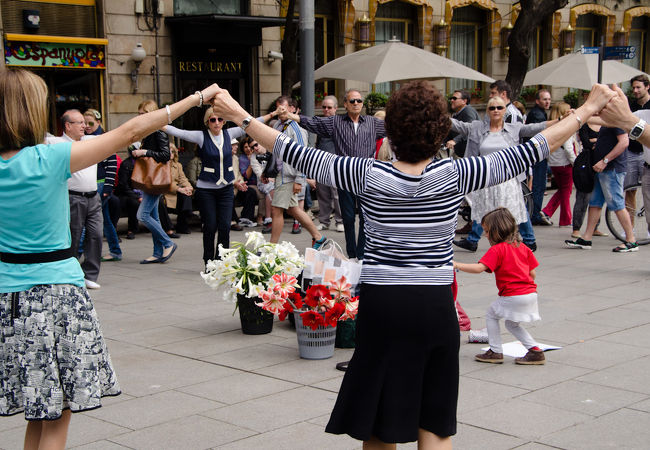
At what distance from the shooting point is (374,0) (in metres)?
22.1

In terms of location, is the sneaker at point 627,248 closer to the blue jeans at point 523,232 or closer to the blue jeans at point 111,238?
the blue jeans at point 523,232

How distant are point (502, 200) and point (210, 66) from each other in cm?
1152

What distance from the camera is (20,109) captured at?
136 inches

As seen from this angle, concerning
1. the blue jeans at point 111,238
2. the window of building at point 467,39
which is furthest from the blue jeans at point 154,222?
the window of building at point 467,39

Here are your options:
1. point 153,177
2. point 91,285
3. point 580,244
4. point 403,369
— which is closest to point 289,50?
point 153,177

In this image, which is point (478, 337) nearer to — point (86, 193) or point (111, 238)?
point (86, 193)

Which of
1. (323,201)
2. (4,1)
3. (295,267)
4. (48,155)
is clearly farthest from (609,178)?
(4,1)

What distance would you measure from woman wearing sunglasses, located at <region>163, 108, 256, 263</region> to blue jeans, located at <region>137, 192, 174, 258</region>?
140 centimetres

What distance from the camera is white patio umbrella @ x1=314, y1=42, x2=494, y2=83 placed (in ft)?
43.3

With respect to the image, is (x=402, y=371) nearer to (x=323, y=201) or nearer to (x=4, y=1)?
(x=323, y=201)

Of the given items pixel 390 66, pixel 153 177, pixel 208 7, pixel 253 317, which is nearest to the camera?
pixel 253 317

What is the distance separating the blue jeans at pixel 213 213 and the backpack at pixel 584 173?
15.9ft

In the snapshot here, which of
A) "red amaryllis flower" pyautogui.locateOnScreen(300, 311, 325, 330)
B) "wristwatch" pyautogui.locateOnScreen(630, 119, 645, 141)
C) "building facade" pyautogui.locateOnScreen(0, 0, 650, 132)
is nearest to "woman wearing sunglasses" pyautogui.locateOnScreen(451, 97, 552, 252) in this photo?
"red amaryllis flower" pyautogui.locateOnScreen(300, 311, 325, 330)

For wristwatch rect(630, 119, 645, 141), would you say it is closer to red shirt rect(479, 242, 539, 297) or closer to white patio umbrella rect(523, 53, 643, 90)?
red shirt rect(479, 242, 539, 297)
